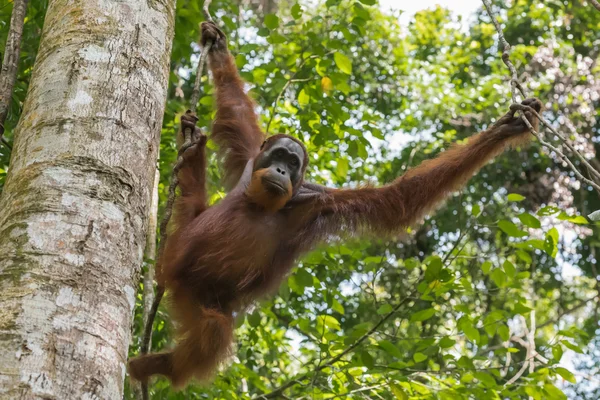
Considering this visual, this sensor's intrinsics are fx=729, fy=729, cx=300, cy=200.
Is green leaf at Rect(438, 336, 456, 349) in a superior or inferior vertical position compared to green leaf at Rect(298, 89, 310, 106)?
inferior

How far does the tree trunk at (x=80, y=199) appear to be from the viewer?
1665 mm

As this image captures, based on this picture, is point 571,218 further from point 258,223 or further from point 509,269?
point 258,223

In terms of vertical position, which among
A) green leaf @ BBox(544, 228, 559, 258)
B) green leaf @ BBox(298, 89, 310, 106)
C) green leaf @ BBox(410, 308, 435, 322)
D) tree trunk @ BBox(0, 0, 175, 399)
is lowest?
tree trunk @ BBox(0, 0, 175, 399)

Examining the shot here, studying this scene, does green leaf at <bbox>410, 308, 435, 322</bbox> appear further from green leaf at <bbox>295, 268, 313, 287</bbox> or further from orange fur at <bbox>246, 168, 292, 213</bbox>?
orange fur at <bbox>246, 168, 292, 213</bbox>

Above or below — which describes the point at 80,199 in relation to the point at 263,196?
below

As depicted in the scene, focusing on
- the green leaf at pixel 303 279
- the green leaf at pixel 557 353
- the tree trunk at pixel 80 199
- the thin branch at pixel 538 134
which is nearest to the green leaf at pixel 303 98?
the green leaf at pixel 303 279

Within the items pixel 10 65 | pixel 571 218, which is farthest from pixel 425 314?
pixel 10 65

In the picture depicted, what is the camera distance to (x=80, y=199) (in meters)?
1.95

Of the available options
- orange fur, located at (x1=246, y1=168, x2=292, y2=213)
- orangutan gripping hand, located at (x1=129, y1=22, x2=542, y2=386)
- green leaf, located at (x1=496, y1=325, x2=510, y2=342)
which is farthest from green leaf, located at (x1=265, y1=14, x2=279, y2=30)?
green leaf, located at (x1=496, y1=325, x2=510, y2=342)

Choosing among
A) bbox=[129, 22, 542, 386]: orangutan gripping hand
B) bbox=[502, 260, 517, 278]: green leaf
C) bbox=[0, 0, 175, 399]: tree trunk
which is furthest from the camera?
bbox=[502, 260, 517, 278]: green leaf

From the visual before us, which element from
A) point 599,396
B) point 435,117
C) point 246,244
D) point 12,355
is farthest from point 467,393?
point 599,396

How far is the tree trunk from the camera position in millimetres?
1665

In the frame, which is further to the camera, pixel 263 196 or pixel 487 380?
pixel 487 380

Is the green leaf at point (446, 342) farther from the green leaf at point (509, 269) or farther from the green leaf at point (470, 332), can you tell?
the green leaf at point (509, 269)
